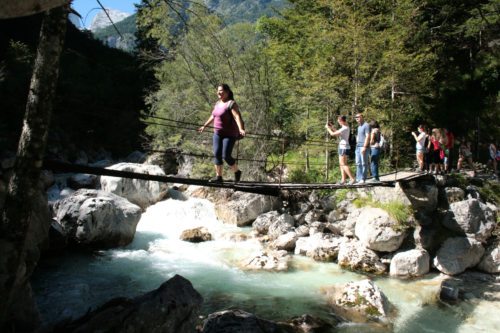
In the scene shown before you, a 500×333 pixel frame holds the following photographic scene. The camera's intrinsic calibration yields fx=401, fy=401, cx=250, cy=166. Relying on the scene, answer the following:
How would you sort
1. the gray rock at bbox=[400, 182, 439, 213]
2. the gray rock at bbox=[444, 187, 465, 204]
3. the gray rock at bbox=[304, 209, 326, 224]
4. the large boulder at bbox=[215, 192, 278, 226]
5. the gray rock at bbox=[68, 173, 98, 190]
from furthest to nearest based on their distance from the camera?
1. the gray rock at bbox=[68, 173, 98, 190]
2. the large boulder at bbox=[215, 192, 278, 226]
3. the gray rock at bbox=[304, 209, 326, 224]
4. the gray rock at bbox=[444, 187, 465, 204]
5. the gray rock at bbox=[400, 182, 439, 213]

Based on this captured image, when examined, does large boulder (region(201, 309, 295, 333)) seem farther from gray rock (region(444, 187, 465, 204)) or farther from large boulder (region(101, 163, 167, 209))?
large boulder (region(101, 163, 167, 209))

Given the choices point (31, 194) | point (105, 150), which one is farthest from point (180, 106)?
point (31, 194)

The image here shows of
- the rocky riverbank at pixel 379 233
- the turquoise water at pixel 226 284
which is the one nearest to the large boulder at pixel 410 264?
the rocky riverbank at pixel 379 233

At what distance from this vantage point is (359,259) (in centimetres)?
995

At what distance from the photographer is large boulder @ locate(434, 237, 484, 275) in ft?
31.4

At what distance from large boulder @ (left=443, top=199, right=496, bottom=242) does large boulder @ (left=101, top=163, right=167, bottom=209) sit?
9.77m

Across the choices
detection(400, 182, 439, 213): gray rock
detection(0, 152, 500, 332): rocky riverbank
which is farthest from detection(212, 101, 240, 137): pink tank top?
detection(400, 182, 439, 213): gray rock

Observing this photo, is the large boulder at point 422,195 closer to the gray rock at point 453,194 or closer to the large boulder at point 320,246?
the gray rock at point 453,194

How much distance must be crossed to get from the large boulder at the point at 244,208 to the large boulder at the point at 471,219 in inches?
230

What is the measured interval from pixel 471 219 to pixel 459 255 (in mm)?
1155

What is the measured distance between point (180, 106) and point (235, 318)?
14.8m

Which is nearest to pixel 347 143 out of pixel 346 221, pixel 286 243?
pixel 286 243

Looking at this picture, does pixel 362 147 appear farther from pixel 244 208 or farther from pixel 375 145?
pixel 244 208

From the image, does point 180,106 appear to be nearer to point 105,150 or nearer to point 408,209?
point 105,150
